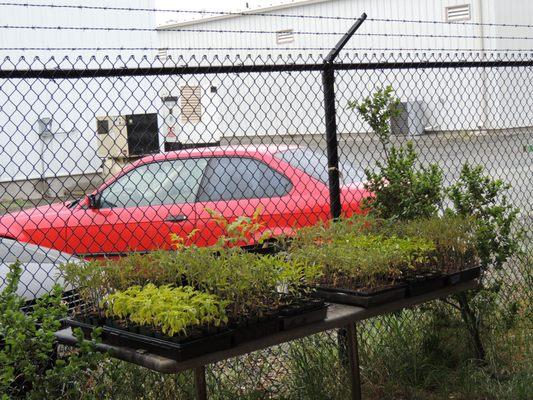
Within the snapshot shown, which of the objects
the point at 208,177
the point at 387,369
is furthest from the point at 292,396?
the point at 208,177

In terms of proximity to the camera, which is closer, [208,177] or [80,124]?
[208,177]

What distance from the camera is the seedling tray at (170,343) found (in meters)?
3.61

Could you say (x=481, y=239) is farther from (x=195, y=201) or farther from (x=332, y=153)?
(x=195, y=201)

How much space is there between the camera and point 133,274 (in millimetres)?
4164

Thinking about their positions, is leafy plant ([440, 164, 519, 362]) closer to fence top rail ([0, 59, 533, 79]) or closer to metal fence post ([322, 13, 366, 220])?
metal fence post ([322, 13, 366, 220])

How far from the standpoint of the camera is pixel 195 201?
8.36 m

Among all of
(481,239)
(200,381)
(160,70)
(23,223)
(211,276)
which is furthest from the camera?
(23,223)

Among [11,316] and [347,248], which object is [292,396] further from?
[11,316]

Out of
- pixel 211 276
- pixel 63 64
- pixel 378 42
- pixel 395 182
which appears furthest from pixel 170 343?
pixel 378 42

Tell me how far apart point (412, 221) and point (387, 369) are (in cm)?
98

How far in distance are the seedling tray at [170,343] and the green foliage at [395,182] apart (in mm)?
2237

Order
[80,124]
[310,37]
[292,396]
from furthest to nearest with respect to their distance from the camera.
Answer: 1. [310,37]
2. [80,124]
3. [292,396]

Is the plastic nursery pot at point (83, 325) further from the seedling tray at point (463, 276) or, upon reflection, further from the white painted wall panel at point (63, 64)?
the white painted wall panel at point (63, 64)

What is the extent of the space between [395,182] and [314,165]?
2.68 metres
